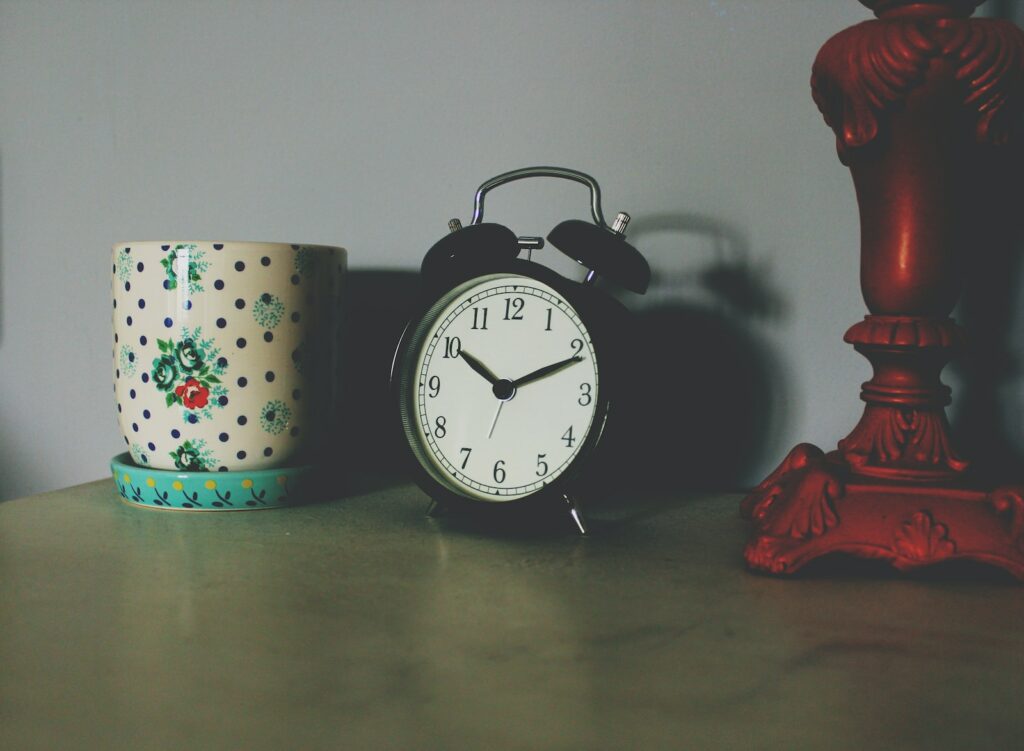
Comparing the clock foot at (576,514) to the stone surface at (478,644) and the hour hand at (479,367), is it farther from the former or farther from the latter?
the hour hand at (479,367)

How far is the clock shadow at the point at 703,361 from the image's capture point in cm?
97

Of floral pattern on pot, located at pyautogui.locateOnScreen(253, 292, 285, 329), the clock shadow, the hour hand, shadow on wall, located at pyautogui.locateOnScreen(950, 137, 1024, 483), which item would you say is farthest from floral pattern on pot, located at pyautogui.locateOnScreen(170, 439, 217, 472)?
shadow on wall, located at pyautogui.locateOnScreen(950, 137, 1024, 483)

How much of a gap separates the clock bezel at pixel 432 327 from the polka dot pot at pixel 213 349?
4.7 inches

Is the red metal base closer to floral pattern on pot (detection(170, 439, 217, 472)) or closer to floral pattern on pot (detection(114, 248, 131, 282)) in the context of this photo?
floral pattern on pot (detection(170, 439, 217, 472))

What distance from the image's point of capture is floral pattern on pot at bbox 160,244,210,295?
2.75 ft

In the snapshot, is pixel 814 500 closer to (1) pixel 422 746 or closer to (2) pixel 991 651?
(2) pixel 991 651

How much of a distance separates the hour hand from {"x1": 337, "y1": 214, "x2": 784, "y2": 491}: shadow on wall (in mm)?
172

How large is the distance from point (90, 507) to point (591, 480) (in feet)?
1.60

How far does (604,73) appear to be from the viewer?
1.00 meters

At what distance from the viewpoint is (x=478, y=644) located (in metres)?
0.53


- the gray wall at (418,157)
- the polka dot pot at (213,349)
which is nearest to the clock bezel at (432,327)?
the polka dot pot at (213,349)

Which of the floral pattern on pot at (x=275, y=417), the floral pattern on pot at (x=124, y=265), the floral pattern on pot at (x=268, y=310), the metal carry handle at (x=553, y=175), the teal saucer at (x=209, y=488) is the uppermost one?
the metal carry handle at (x=553, y=175)

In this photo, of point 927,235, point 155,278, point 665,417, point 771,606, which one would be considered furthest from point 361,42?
point 771,606

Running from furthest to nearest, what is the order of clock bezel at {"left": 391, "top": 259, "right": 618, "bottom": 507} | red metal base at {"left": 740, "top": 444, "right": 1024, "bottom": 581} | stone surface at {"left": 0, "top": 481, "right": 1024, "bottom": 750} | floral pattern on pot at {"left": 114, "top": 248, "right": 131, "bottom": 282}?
floral pattern on pot at {"left": 114, "top": 248, "right": 131, "bottom": 282}, clock bezel at {"left": 391, "top": 259, "right": 618, "bottom": 507}, red metal base at {"left": 740, "top": 444, "right": 1024, "bottom": 581}, stone surface at {"left": 0, "top": 481, "right": 1024, "bottom": 750}
